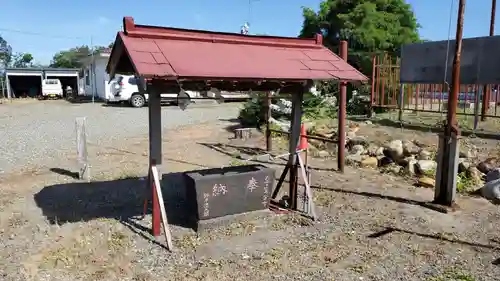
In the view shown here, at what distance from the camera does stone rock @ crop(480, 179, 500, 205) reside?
6625 millimetres

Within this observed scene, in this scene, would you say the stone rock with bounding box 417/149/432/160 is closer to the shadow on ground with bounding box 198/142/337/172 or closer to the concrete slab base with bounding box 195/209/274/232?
the shadow on ground with bounding box 198/142/337/172

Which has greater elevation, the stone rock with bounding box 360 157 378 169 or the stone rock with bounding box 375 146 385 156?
the stone rock with bounding box 375 146 385 156

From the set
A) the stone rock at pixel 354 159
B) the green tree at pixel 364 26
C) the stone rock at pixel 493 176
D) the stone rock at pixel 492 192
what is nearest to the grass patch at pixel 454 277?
the stone rock at pixel 492 192

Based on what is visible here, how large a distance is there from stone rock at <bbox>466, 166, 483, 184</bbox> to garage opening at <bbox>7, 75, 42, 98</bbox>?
36998 millimetres

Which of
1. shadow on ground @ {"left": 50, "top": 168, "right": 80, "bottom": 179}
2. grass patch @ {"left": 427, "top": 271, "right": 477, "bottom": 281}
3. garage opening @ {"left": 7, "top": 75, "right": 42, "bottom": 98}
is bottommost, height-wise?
grass patch @ {"left": 427, "top": 271, "right": 477, "bottom": 281}

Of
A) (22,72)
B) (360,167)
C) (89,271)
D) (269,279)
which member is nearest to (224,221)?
(269,279)

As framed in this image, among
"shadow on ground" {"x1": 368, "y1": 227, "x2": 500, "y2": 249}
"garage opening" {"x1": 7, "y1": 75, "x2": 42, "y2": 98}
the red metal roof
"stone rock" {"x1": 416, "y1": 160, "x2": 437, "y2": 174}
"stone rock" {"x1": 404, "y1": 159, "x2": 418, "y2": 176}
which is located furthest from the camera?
"garage opening" {"x1": 7, "y1": 75, "x2": 42, "y2": 98}

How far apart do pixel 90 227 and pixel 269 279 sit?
2.65 meters

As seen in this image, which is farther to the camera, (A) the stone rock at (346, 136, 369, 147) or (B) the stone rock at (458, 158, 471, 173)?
(A) the stone rock at (346, 136, 369, 147)

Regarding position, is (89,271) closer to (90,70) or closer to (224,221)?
(224,221)

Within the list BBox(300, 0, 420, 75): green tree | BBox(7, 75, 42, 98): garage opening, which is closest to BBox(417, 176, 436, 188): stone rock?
BBox(300, 0, 420, 75): green tree

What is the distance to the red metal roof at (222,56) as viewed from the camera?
14.4 ft

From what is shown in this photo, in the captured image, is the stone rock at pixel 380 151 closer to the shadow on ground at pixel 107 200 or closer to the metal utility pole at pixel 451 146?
the metal utility pole at pixel 451 146

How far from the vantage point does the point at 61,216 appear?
19.4 feet
